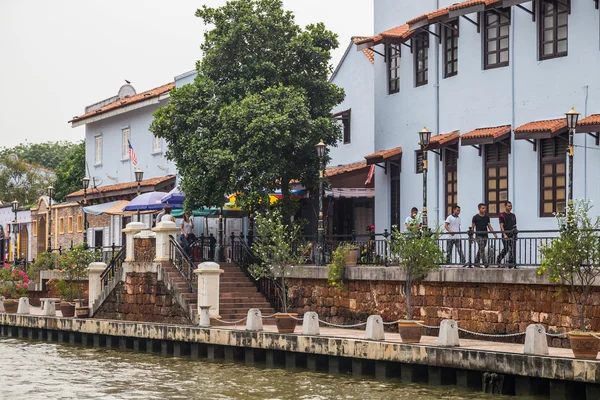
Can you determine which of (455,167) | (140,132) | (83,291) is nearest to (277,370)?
(455,167)

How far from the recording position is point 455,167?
32.5m

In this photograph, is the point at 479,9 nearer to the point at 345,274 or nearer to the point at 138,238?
the point at 345,274

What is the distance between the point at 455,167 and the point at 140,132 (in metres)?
22.3

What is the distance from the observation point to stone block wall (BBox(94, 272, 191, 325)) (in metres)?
34.3

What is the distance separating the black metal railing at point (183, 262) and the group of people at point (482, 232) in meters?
7.89

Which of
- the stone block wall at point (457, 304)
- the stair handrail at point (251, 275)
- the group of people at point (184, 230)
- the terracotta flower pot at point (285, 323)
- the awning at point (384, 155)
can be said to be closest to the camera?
the stone block wall at point (457, 304)

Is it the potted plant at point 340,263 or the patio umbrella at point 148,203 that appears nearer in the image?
the potted plant at point 340,263

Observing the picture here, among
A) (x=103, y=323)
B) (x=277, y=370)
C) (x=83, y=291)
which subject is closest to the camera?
(x=277, y=370)

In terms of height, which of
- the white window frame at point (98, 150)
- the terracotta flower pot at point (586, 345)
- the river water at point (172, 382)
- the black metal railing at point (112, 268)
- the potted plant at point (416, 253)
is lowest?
the river water at point (172, 382)

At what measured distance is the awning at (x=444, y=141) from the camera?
105 ft

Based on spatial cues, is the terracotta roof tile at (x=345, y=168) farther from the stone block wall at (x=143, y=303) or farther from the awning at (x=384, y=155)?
the stone block wall at (x=143, y=303)

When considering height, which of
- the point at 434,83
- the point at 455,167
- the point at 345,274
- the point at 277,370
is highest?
the point at 434,83

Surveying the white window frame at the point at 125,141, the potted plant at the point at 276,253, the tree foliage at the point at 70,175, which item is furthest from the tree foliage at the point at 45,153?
the potted plant at the point at 276,253

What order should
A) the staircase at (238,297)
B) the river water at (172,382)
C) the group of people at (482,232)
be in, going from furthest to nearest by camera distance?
the staircase at (238,297), the group of people at (482,232), the river water at (172,382)
